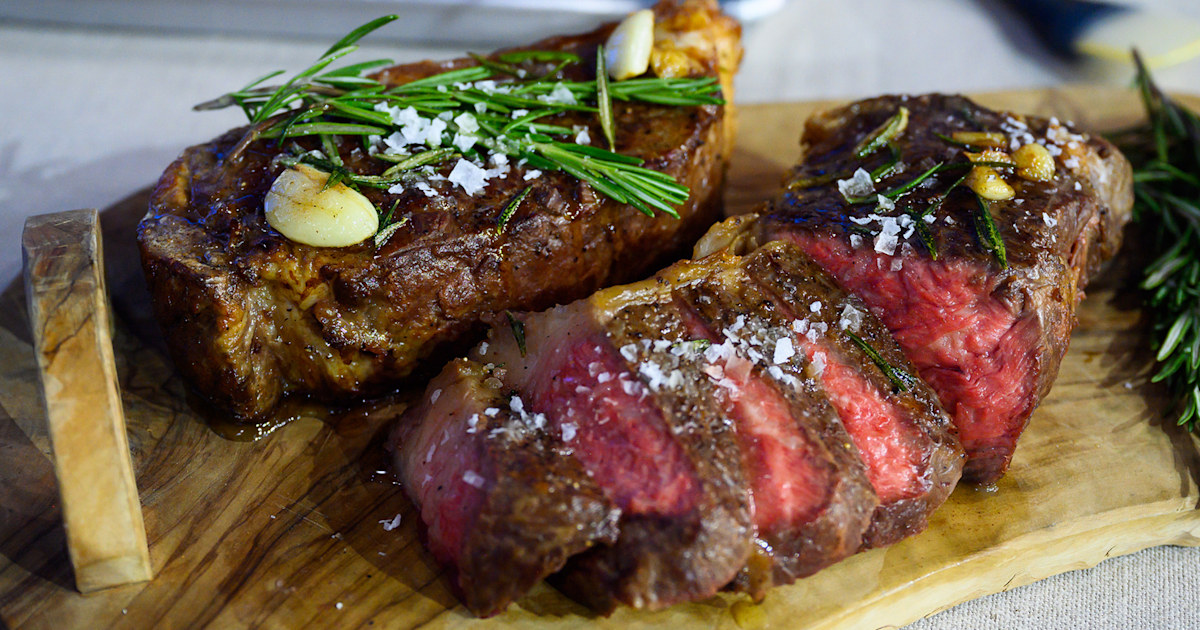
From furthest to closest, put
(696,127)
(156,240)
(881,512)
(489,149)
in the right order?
(696,127), (489,149), (156,240), (881,512)

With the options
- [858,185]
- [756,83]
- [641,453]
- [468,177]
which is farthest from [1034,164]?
[756,83]

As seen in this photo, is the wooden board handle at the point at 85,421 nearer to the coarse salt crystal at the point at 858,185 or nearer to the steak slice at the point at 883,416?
the steak slice at the point at 883,416

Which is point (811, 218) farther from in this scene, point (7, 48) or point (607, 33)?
point (7, 48)

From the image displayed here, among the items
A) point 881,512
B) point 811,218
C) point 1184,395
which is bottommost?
point 1184,395

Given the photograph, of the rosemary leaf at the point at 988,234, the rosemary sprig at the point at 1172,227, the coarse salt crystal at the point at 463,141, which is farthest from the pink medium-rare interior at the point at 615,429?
the rosemary sprig at the point at 1172,227

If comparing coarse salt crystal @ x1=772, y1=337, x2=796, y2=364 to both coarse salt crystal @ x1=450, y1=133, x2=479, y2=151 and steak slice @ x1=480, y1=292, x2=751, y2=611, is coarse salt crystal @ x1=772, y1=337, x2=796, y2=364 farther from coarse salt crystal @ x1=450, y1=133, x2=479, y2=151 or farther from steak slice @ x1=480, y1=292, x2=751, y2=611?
coarse salt crystal @ x1=450, y1=133, x2=479, y2=151

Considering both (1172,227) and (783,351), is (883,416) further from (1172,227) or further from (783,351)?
(1172,227)

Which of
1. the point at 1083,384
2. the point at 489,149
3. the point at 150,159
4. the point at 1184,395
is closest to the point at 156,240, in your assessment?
the point at 489,149
